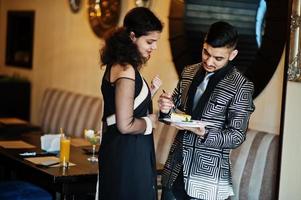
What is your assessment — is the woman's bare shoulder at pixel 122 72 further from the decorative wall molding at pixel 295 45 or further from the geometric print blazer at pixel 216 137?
the decorative wall molding at pixel 295 45

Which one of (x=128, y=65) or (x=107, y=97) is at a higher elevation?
(x=128, y=65)

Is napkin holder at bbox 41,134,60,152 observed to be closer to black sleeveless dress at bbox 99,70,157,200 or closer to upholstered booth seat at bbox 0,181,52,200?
upholstered booth seat at bbox 0,181,52,200

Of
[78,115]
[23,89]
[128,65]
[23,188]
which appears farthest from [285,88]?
[23,89]

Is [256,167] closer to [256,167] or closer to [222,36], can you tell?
[256,167]

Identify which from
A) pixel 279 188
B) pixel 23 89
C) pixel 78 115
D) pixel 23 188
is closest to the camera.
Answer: pixel 279 188

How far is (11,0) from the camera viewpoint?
698 cm

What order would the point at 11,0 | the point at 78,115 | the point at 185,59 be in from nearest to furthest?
the point at 185,59 < the point at 78,115 < the point at 11,0

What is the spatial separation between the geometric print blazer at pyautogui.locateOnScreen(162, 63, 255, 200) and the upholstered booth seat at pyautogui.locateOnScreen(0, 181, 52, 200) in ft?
3.66

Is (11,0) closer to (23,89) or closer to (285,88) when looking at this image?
(23,89)

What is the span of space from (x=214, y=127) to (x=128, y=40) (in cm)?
57

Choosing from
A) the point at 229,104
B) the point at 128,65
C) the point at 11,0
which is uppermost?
the point at 11,0

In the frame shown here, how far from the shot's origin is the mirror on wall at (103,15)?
5.04 m

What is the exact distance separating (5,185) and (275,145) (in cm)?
173

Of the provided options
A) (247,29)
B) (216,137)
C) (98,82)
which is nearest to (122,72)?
(216,137)
